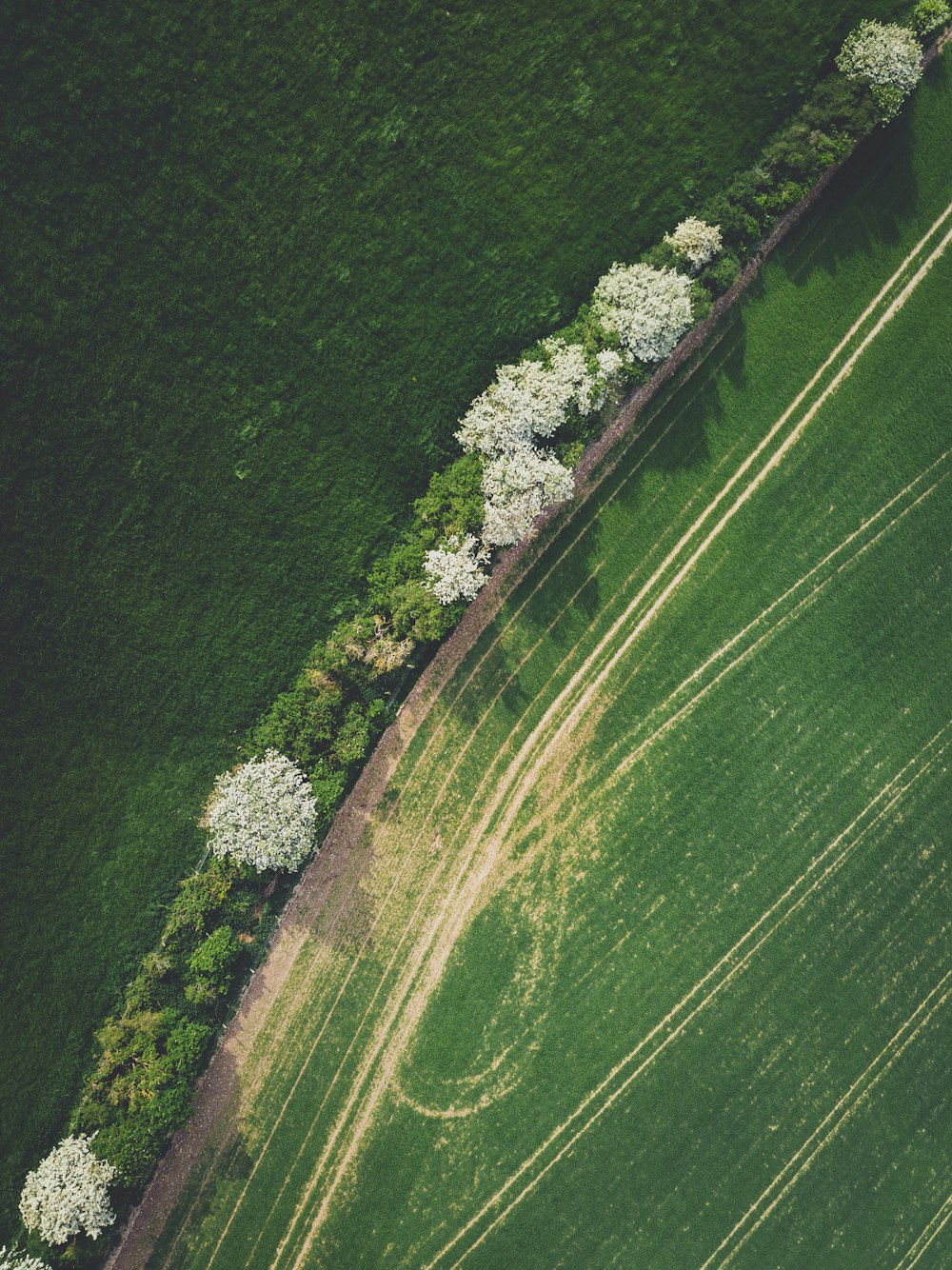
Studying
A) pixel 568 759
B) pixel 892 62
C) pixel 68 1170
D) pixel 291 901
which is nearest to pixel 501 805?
pixel 568 759

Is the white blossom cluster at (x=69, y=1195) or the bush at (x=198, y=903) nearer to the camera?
the white blossom cluster at (x=69, y=1195)

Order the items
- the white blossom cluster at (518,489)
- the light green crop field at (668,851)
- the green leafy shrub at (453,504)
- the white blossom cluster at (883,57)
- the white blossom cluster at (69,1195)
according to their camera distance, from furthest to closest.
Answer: the light green crop field at (668,851), the green leafy shrub at (453,504), the white blossom cluster at (883,57), the white blossom cluster at (518,489), the white blossom cluster at (69,1195)

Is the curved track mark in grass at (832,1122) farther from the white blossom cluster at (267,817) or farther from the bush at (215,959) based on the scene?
the white blossom cluster at (267,817)

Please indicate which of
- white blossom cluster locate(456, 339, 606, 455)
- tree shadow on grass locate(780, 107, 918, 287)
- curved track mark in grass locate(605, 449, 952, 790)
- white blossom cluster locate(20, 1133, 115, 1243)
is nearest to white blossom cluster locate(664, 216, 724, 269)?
tree shadow on grass locate(780, 107, 918, 287)

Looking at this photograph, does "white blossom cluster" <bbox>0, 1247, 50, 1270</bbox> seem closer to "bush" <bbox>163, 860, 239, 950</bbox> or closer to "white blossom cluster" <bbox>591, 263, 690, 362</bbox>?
"bush" <bbox>163, 860, 239, 950</bbox>

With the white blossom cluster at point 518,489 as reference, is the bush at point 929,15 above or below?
above

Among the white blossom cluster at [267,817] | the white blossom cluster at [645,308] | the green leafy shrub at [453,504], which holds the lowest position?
the white blossom cluster at [267,817]

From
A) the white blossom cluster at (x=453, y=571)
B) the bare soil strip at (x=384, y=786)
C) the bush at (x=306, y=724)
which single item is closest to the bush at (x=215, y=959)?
the bare soil strip at (x=384, y=786)

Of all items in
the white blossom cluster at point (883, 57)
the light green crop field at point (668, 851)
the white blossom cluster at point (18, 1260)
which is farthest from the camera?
the light green crop field at point (668, 851)
